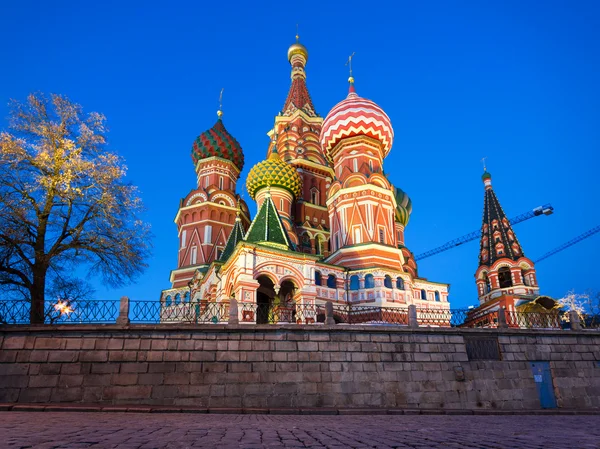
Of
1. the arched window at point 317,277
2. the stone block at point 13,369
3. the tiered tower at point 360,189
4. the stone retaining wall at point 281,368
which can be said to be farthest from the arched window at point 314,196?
the stone block at point 13,369

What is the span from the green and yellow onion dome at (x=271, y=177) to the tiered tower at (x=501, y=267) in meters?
17.8

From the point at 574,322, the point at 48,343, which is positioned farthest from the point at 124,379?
the point at 574,322

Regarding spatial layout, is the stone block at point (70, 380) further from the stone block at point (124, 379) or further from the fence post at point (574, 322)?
the fence post at point (574, 322)

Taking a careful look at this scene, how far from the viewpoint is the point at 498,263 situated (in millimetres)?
35094

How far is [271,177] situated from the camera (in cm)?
3162

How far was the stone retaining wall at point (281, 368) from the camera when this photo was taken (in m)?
11.1

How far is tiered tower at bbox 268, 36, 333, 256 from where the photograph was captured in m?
33.9

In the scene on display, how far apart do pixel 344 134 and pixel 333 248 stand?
851cm

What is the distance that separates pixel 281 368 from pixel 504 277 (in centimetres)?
2899

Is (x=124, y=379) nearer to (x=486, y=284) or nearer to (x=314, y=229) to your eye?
(x=314, y=229)

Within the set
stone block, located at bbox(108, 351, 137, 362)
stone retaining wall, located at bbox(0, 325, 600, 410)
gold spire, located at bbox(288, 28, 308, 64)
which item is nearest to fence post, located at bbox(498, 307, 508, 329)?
stone retaining wall, located at bbox(0, 325, 600, 410)

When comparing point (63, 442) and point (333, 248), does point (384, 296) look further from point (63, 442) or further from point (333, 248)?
point (63, 442)

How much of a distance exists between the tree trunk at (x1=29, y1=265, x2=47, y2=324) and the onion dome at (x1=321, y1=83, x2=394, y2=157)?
23.3 m

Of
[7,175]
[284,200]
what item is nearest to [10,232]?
[7,175]
